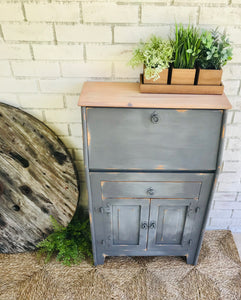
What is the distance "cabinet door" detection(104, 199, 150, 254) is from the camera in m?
1.82

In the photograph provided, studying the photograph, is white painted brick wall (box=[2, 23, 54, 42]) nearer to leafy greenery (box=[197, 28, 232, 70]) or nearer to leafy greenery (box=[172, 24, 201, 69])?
leafy greenery (box=[172, 24, 201, 69])

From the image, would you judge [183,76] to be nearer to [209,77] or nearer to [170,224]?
[209,77]

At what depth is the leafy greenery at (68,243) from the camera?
2.12m

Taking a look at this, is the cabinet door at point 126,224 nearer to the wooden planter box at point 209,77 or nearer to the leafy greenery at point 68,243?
the leafy greenery at point 68,243

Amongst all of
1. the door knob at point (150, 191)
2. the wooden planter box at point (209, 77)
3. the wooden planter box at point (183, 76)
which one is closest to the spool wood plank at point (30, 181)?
the door knob at point (150, 191)

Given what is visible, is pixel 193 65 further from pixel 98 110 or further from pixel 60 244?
pixel 60 244

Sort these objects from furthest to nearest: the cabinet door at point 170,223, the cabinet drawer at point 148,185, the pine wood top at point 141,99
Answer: the cabinet door at point 170,223 < the cabinet drawer at point 148,185 < the pine wood top at point 141,99

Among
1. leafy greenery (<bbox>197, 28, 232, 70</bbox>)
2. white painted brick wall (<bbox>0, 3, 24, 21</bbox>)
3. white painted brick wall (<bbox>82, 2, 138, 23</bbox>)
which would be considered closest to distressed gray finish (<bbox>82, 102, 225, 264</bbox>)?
leafy greenery (<bbox>197, 28, 232, 70</bbox>)

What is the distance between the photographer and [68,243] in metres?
2.13

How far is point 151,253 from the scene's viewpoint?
2.07m

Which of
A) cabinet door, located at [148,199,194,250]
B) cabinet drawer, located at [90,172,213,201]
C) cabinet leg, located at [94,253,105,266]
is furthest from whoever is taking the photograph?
cabinet leg, located at [94,253,105,266]

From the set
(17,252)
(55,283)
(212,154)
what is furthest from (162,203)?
(17,252)

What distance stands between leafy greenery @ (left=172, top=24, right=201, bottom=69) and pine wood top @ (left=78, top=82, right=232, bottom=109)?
170 millimetres

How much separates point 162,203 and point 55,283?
971 mm
